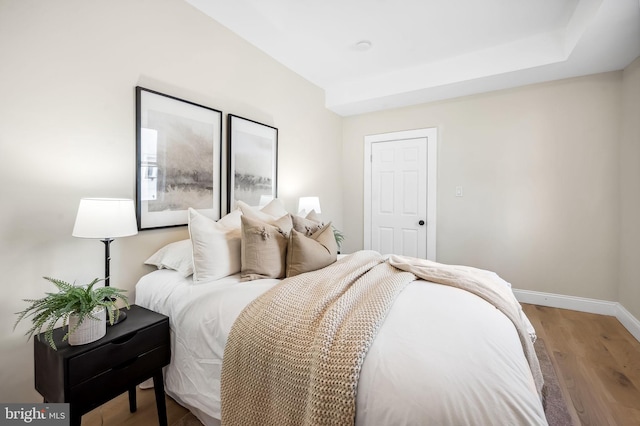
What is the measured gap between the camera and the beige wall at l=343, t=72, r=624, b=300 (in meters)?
2.97

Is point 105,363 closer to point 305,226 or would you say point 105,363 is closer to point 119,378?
point 119,378

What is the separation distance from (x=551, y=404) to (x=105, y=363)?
2.37 m

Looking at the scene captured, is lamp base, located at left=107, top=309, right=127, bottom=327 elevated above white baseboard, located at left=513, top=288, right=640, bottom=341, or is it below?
above

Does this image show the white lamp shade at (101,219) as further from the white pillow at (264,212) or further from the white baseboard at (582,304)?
the white baseboard at (582,304)

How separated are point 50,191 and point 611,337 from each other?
13.9 feet

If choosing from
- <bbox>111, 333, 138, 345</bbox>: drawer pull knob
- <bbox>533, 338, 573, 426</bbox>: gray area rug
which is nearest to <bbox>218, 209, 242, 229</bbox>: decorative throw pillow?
<bbox>111, 333, 138, 345</bbox>: drawer pull knob

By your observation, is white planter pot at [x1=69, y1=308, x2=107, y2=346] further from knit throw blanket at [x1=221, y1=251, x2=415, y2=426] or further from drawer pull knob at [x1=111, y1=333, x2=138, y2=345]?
knit throw blanket at [x1=221, y1=251, x2=415, y2=426]

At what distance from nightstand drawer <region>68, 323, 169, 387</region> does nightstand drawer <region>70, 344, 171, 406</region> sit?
2 centimetres

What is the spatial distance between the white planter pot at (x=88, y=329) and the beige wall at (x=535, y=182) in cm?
355

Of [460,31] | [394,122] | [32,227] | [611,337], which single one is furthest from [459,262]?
[32,227]

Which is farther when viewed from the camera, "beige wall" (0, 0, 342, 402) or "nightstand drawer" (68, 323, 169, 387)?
"beige wall" (0, 0, 342, 402)

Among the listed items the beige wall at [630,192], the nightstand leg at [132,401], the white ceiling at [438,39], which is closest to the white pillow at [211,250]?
the nightstand leg at [132,401]

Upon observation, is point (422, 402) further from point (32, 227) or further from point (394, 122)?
point (394, 122)

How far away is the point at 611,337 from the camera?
2.51 m
